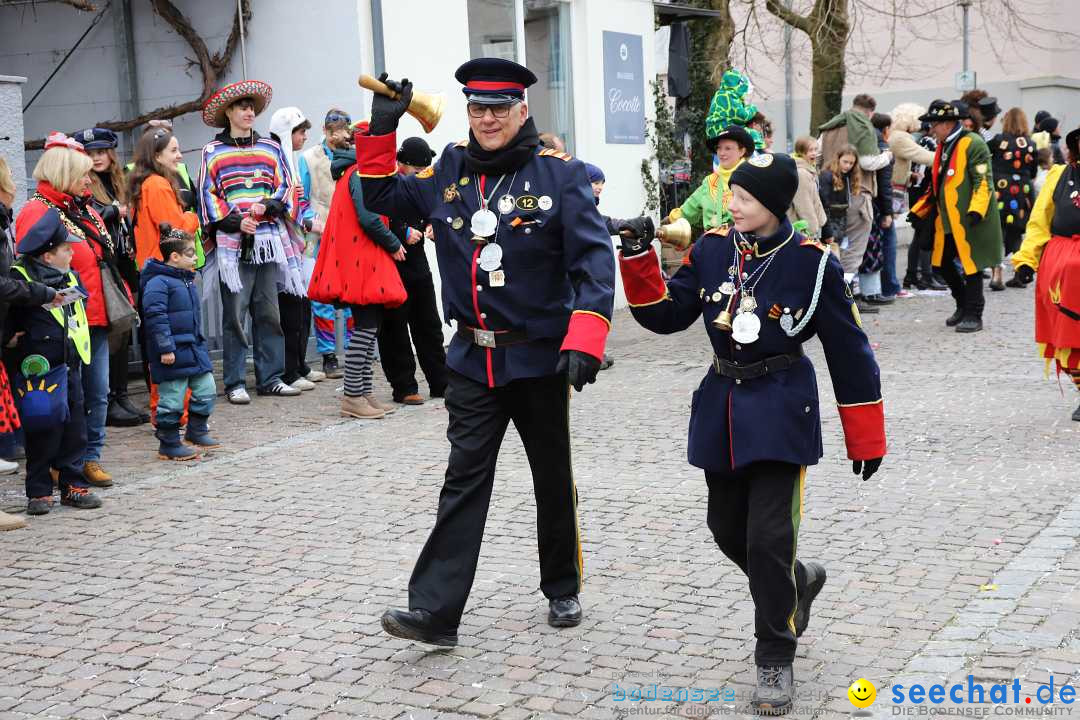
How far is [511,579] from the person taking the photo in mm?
5922

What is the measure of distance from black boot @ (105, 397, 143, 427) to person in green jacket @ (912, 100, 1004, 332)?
289 inches

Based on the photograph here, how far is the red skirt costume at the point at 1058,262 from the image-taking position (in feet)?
27.6

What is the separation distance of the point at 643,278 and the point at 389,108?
3.72 feet

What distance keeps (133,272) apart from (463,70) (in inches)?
207

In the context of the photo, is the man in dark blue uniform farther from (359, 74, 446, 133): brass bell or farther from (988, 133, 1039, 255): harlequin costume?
(988, 133, 1039, 255): harlequin costume

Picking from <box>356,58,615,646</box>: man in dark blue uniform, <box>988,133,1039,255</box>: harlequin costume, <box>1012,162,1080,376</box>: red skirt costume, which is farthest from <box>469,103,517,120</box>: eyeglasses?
<box>988,133,1039,255</box>: harlequin costume

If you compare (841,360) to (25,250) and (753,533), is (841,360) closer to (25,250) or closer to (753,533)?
(753,533)

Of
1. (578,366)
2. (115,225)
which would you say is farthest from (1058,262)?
(115,225)

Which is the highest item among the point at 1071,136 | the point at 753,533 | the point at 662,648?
the point at 1071,136

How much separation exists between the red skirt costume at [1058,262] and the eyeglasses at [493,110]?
15.4 feet

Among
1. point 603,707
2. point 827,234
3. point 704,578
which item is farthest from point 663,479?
point 827,234

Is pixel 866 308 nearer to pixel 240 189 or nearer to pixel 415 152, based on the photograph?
pixel 415 152

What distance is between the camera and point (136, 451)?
28.7 ft

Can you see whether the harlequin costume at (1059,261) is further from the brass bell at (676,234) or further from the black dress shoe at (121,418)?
the black dress shoe at (121,418)
